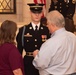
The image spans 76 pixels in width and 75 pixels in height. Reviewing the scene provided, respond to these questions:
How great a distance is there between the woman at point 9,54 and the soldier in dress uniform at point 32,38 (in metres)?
0.73

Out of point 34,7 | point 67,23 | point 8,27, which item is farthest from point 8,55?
point 34,7

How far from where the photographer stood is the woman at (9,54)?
8.57 ft

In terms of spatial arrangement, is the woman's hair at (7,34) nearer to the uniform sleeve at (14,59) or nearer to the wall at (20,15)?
the uniform sleeve at (14,59)

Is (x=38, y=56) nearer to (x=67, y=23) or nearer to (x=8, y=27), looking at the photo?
(x=8, y=27)

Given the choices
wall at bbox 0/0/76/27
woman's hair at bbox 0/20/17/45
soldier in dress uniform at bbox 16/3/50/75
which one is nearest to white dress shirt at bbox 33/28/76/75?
woman's hair at bbox 0/20/17/45

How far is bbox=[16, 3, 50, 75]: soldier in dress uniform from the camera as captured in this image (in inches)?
134

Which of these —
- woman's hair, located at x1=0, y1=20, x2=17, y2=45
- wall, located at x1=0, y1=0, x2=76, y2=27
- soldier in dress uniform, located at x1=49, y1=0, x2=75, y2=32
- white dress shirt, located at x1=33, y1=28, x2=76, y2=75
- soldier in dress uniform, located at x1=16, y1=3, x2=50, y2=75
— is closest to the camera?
white dress shirt, located at x1=33, y1=28, x2=76, y2=75

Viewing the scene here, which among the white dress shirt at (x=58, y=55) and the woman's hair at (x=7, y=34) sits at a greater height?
the woman's hair at (x=7, y=34)

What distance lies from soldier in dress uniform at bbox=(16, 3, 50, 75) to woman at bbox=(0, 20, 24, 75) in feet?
2.39

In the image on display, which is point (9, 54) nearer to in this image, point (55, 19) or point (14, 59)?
point (14, 59)

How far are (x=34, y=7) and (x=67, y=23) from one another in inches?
24.6

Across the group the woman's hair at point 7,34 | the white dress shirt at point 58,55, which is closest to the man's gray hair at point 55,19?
the white dress shirt at point 58,55

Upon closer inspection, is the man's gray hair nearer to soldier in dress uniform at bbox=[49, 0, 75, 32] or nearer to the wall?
soldier in dress uniform at bbox=[49, 0, 75, 32]

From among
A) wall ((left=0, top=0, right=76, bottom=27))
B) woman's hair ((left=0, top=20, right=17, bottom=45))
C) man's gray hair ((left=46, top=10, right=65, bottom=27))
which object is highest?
man's gray hair ((left=46, top=10, right=65, bottom=27))
